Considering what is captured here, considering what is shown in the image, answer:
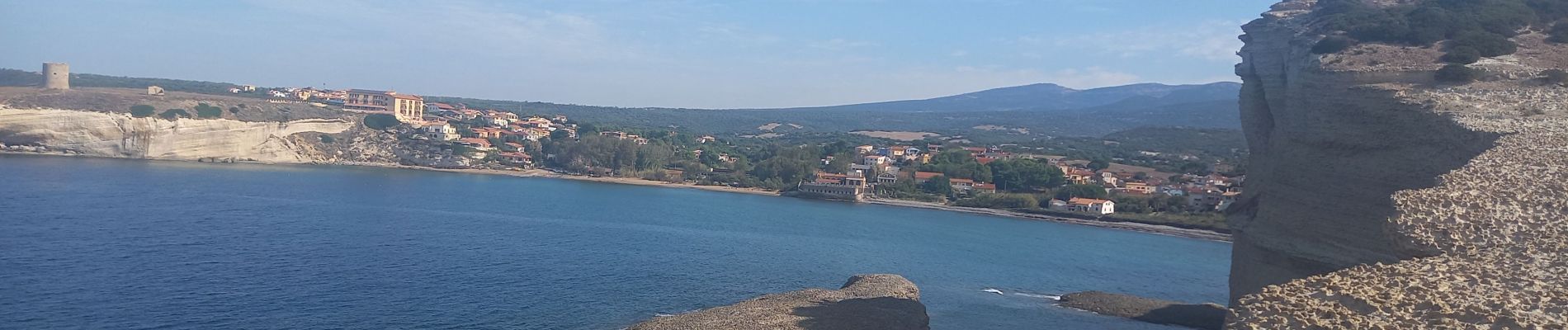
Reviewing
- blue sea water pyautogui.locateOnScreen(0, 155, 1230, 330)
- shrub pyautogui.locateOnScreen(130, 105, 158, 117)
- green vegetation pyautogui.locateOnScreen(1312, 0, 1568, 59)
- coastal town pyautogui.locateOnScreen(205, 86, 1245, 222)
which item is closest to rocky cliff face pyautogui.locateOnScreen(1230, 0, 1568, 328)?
green vegetation pyautogui.locateOnScreen(1312, 0, 1568, 59)

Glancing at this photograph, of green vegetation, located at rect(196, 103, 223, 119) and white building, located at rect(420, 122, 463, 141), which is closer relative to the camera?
green vegetation, located at rect(196, 103, 223, 119)

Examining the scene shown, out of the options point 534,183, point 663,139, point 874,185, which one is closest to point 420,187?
point 534,183

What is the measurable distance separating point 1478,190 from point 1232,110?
437 ft

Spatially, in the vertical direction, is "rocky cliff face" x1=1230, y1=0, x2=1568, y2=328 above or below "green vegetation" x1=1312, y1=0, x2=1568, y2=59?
below

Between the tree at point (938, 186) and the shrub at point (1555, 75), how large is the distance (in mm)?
49770

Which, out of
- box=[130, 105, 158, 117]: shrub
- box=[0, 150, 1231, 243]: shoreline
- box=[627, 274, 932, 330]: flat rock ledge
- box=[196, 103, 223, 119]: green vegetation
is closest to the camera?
box=[627, 274, 932, 330]: flat rock ledge

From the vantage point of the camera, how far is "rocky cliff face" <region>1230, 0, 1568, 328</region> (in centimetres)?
770

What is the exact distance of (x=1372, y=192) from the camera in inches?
567

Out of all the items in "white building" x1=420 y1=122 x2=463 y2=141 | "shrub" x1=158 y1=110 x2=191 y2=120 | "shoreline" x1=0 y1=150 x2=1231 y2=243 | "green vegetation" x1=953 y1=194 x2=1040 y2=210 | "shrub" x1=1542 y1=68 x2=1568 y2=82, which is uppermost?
"shrub" x1=1542 y1=68 x2=1568 y2=82

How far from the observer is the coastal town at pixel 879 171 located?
59625 millimetres

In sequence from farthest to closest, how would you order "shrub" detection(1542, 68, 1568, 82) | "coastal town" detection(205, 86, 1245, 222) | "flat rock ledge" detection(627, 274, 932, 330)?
"coastal town" detection(205, 86, 1245, 222) < "flat rock ledge" detection(627, 274, 932, 330) < "shrub" detection(1542, 68, 1568, 82)

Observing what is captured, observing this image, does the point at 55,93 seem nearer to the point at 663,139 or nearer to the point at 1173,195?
the point at 663,139

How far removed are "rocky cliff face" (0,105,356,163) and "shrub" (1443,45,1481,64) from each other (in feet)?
217

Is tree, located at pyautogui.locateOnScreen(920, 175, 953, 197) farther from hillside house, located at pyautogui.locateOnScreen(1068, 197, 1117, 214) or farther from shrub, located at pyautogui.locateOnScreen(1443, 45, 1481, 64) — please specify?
shrub, located at pyautogui.locateOnScreen(1443, 45, 1481, 64)
